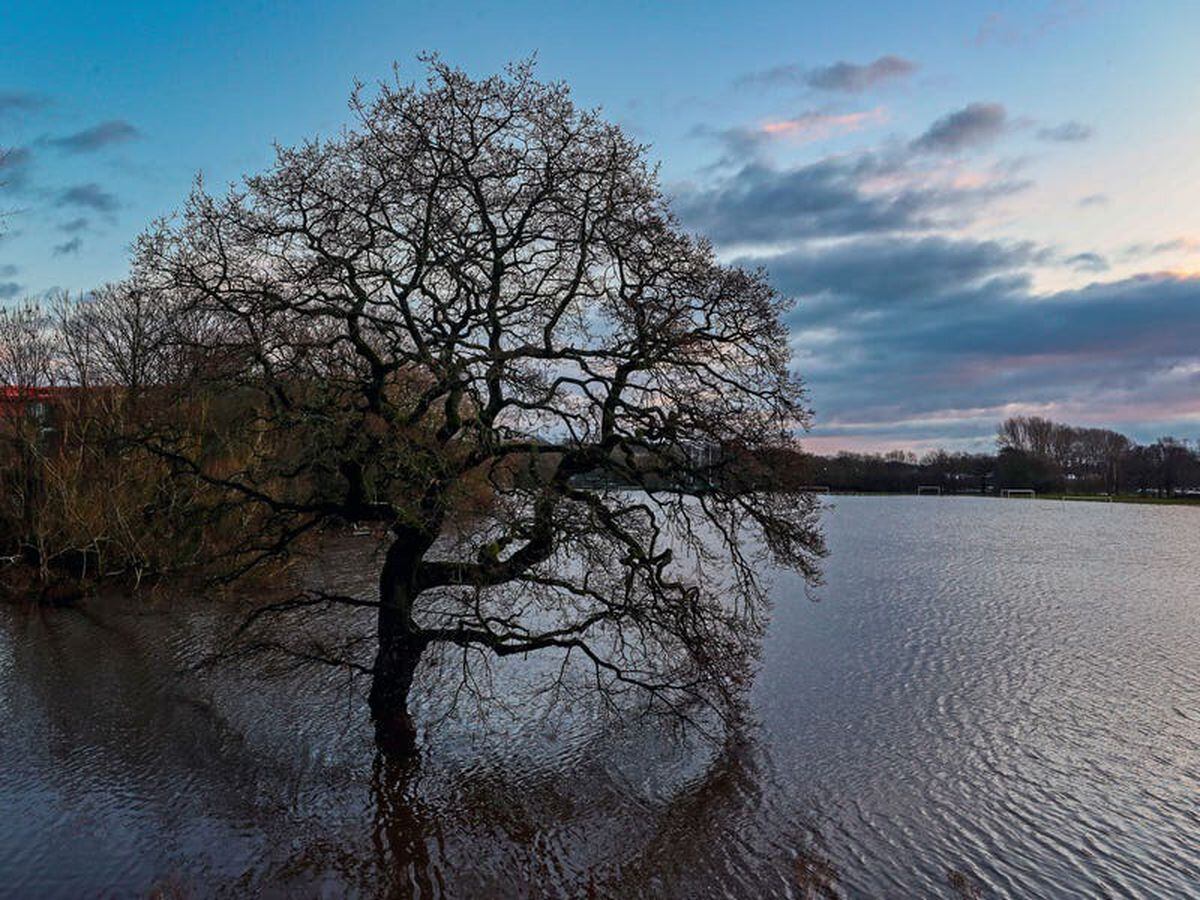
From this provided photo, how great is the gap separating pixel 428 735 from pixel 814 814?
20.1 ft

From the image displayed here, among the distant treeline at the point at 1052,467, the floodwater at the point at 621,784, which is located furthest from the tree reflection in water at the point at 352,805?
the distant treeline at the point at 1052,467

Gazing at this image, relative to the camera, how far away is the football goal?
128 metres

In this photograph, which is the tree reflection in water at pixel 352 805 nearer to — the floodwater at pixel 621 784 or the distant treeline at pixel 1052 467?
the floodwater at pixel 621 784

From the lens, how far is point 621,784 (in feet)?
38.8

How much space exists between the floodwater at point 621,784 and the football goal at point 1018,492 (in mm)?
119315

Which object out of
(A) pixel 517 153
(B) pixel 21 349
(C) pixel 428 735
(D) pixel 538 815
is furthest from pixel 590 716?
(B) pixel 21 349

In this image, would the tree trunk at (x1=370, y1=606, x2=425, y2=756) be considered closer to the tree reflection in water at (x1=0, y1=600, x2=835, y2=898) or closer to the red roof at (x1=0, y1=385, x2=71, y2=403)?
the tree reflection in water at (x1=0, y1=600, x2=835, y2=898)

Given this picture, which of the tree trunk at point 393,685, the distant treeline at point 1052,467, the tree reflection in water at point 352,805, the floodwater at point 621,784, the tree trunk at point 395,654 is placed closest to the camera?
the tree reflection in water at point 352,805

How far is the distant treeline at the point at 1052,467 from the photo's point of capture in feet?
391

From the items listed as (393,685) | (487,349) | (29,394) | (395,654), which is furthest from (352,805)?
(29,394)

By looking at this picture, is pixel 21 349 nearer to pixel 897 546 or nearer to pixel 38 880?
pixel 38 880

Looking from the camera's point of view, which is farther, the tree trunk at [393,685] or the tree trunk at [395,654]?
the tree trunk at [393,685]

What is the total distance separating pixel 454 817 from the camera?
35.0 feet

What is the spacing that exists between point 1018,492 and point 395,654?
137 metres
